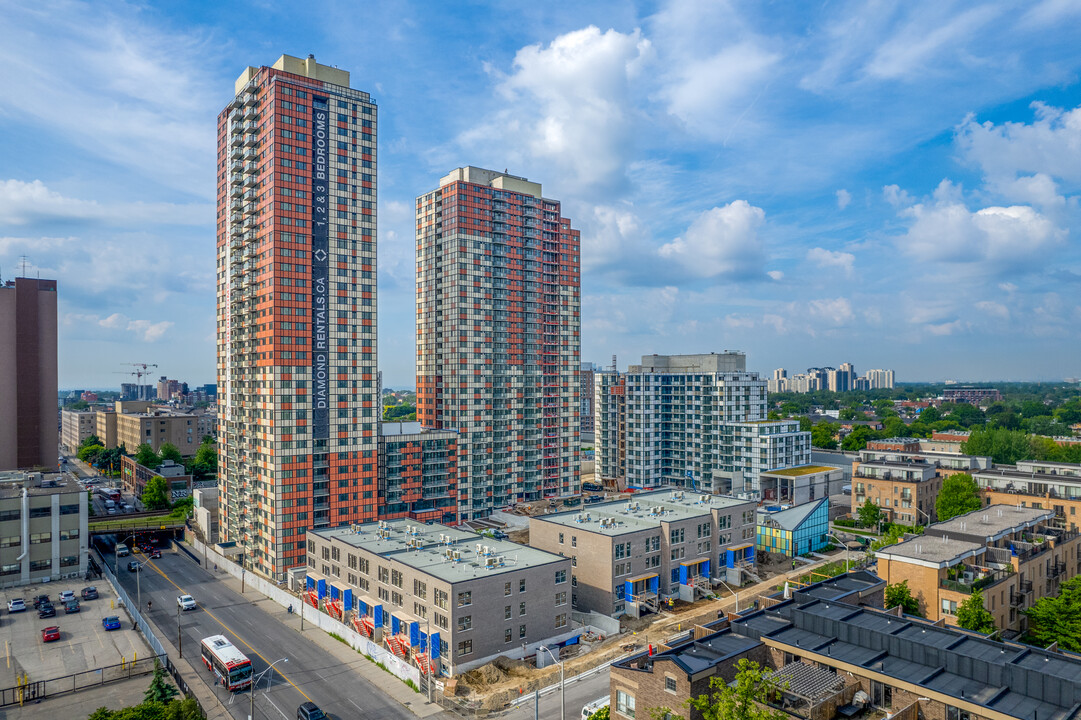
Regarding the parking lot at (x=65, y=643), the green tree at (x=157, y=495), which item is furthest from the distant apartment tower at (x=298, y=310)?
the green tree at (x=157, y=495)

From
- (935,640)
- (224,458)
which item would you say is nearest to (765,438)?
(935,640)

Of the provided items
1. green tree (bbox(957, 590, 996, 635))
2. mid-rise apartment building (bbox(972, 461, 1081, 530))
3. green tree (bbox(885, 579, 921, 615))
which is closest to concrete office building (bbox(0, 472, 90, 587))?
green tree (bbox(885, 579, 921, 615))

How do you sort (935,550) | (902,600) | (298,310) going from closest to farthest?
1. (902,600)
2. (935,550)
3. (298,310)

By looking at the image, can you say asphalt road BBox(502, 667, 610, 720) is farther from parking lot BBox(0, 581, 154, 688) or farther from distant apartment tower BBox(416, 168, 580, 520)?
distant apartment tower BBox(416, 168, 580, 520)

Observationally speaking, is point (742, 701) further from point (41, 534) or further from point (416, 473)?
point (41, 534)

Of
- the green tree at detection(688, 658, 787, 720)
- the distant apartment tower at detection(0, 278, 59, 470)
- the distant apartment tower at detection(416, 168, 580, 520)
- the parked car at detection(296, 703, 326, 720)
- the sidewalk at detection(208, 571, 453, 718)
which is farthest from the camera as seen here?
the distant apartment tower at detection(0, 278, 59, 470)

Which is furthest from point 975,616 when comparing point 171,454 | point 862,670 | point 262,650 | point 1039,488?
point 171,454

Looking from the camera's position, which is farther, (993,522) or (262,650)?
(993,522)
